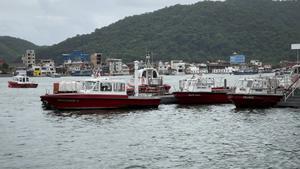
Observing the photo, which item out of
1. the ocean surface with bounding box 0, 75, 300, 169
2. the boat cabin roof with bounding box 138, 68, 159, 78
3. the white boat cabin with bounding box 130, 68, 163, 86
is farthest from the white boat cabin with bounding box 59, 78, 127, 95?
the boat cabin roof with bounding box 138, 68, 159, 78

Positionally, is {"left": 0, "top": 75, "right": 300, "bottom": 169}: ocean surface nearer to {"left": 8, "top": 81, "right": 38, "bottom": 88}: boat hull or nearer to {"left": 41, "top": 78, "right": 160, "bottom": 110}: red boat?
{"left": 41, "top": 78, "right": 160, "bottom": 110}: red boat

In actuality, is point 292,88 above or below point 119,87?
below

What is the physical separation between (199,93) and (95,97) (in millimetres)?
13889

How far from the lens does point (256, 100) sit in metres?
50.8

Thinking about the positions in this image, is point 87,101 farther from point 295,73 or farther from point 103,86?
point 295,73

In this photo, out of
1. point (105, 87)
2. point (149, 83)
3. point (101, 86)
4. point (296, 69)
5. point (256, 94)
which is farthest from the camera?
point (149, 83)

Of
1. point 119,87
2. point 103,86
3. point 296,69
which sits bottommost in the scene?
point 119,87

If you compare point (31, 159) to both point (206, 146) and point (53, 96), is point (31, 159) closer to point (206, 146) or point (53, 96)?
point (206, 146)

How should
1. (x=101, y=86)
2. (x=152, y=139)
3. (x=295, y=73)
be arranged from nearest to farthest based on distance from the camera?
(x=152, y=139)
(x=101, y=86)
(x=295, y=73)

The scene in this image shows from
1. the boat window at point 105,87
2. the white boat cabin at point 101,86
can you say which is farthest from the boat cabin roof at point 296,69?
the boat window at point 105,87

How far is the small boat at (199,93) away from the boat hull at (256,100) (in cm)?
720

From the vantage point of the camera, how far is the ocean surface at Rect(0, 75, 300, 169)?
26016mm

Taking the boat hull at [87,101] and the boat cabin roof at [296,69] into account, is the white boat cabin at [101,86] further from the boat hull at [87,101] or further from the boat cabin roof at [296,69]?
the boat cabin roof at [296,69]

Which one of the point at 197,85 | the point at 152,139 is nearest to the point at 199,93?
the point at 197,85
